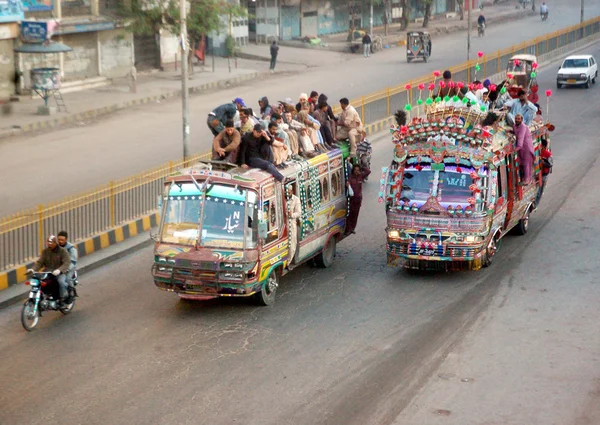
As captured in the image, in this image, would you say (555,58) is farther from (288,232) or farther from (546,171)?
(288,232)

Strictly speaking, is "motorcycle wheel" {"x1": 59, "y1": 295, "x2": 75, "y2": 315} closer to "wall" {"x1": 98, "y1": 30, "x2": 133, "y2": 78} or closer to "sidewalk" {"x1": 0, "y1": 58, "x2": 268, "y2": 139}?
"sidewalk" {"x1": 0, "y1": 58, "x2": 268, "y2": 139}

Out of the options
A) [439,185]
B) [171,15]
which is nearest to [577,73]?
[171,15]

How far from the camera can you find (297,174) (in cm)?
1764

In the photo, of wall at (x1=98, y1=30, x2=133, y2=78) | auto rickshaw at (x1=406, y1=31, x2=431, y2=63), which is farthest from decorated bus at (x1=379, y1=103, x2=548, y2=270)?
auto rickshaw at (x1=406, y1=31, x2=431, y2=63)

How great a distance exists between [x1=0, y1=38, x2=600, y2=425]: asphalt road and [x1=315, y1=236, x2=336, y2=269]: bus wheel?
0.50ft

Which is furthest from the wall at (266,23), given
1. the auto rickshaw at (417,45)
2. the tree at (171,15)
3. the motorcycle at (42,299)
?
the motorcycle at (42,299)

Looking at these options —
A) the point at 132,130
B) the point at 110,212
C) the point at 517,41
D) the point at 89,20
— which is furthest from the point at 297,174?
the point at 517,41

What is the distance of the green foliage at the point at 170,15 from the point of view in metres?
42.9

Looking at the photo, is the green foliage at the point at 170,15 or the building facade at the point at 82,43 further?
the green foliage at the point at 170,15

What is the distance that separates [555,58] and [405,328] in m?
41.5

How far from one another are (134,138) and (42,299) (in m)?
17.3

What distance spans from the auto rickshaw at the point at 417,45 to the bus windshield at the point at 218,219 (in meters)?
38.1

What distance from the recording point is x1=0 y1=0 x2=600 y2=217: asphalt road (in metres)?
26.3

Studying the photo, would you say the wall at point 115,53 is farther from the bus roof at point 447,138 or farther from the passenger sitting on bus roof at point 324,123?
the bus roof at point 447,138
